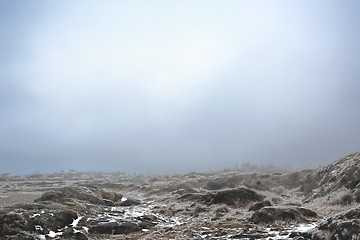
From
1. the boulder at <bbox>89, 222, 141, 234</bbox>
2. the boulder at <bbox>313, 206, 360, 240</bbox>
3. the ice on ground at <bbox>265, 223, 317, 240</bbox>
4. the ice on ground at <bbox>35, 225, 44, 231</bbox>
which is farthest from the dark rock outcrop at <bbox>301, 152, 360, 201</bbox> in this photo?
the ice on ground at <bbox>35, 225, 44, 231</bbox>

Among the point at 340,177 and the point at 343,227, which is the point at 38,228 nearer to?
the point at 343,227

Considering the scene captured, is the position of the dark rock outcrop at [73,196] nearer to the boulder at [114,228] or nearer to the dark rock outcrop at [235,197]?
the boulder at [114,228]

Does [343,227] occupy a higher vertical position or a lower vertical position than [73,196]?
higher

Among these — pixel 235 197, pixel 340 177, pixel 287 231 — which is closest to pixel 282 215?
pixel 287 231

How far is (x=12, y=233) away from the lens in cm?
1038

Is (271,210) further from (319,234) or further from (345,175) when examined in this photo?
(345,175)

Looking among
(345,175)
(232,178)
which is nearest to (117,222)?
(345,175)

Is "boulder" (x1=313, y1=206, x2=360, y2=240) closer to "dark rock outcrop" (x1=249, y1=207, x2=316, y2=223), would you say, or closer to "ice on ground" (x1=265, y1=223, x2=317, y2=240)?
"ice on ground" (x1=265, y1=223, x2=317, y2=240)

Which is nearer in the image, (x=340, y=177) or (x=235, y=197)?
(x=340, y=177)

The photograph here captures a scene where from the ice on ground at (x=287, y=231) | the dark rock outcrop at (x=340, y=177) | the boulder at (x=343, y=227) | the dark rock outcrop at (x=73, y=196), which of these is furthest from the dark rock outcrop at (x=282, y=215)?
the dark rock outcrop at (x=73, y=196)

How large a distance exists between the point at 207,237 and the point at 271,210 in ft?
14.0

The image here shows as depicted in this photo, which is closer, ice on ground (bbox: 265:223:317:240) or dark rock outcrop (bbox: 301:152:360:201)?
ice on ground (bbox: 265:223:317:240)

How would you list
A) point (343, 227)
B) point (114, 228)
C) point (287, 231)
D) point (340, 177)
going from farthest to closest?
1. point (340, 177)
2. point (114, 228)
3. point (287, 231)
4. point (343, 227)

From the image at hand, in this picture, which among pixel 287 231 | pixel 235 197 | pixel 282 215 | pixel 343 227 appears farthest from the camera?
pixel 235 197
